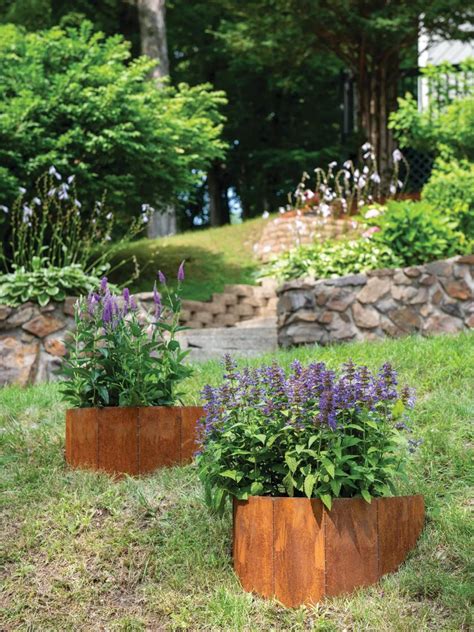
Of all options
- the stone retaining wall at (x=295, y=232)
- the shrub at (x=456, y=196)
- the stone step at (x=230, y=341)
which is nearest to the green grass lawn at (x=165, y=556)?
the stone step at (x=230, y=341)

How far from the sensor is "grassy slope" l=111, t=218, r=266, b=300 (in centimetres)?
1112

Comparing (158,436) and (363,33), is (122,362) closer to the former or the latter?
(158,436)

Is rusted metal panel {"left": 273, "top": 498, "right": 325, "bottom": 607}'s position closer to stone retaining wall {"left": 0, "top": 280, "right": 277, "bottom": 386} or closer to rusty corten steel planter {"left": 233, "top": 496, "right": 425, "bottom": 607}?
rusty corten steel planter {"left": 233, "top": 496, "right": 425, "bottom": 607}

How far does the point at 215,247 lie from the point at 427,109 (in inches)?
143

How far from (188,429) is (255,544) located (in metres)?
1.18

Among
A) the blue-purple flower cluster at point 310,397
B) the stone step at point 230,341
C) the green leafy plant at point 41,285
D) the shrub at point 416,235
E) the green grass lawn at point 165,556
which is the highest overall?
the shrub at point 416,235

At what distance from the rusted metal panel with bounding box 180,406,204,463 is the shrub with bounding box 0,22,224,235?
5326 mm

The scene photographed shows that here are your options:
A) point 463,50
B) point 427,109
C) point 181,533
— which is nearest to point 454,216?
point 427,109

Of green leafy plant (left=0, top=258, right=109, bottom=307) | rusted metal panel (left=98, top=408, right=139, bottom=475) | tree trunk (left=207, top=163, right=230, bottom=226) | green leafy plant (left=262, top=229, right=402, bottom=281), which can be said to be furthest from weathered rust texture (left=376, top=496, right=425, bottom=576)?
tree trunk (left=207, top=163, right=230, bottom=226)

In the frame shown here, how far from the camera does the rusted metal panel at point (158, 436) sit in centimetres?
436

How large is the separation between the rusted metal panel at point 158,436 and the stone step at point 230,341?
3.41 metres

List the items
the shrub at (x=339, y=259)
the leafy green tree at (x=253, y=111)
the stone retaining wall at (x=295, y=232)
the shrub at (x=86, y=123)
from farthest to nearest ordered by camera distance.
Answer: the leafy green tree at (x=253, y=111) < the stone retaining wall at (x=295, y=232) < the shrub at (x=86, y=123) < the shrub at (x=339, y=259)

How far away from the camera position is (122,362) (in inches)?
171

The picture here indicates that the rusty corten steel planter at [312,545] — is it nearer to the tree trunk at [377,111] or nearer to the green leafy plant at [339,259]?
the green leafy plant at [339,259]
